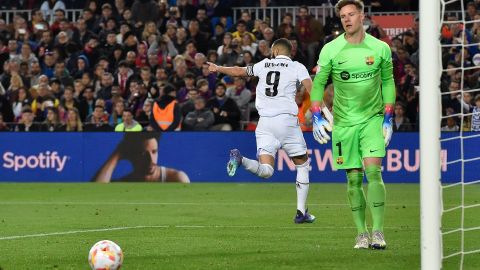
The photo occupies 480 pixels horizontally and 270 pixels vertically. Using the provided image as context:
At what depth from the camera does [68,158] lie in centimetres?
2420

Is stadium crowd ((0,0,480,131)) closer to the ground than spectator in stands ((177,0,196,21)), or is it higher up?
closer to the ground

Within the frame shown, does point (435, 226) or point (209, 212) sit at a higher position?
point (435, 226)

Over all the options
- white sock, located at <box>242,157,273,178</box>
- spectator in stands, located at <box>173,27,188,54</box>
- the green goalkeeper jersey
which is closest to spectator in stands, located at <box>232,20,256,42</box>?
spectator in stands, located at <box>173,27,188,54</box>

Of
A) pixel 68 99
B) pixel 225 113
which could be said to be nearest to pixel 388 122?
pixel 225 113

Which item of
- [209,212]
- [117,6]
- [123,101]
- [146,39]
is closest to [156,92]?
[123,101]

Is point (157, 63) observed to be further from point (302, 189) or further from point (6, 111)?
point (302, 189)

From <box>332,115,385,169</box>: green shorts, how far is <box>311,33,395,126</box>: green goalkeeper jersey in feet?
0.21

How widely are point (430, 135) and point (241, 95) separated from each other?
56.0ft

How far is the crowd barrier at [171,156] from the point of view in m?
22.4

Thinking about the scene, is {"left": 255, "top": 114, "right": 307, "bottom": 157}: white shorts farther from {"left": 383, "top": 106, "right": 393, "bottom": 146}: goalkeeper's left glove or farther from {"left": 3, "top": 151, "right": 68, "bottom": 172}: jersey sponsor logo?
{"left": 3, "top": 151, "right": 68, "bottom": 172}: jersey sponsor logo

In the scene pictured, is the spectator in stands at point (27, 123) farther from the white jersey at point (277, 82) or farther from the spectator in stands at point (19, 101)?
the white jersey at point (277, 82)

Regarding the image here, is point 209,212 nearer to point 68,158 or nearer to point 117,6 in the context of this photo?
point 68,158

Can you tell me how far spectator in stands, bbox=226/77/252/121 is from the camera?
24453 millimetres

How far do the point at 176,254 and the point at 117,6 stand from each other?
63.1 ft
